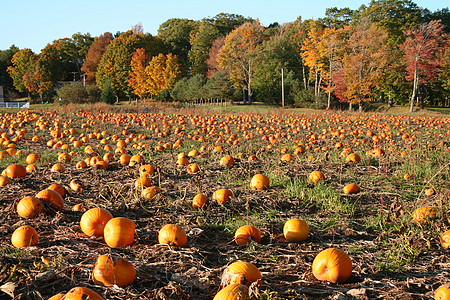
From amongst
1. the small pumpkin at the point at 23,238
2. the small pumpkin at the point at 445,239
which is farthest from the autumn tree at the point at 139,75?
the small pumpkin at the point at 445,239

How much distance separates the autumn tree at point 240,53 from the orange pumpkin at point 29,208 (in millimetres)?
47330

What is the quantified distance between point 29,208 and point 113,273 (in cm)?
182

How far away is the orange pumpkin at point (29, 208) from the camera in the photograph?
3559mm

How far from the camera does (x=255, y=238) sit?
3131 millimetres

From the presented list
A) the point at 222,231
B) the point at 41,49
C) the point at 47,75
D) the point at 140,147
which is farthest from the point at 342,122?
the point at 41,49

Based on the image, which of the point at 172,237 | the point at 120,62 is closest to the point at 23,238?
the point at 172,237

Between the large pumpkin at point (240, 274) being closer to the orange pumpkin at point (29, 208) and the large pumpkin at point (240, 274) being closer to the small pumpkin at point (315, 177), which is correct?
the orange pumpkin at point (29, 208)

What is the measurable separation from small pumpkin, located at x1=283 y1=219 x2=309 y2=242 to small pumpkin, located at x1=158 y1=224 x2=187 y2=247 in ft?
3.23

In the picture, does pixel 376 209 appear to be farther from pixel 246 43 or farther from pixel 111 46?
pixel 111 46

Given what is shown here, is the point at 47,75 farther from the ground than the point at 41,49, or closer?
closer

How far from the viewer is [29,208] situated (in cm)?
356

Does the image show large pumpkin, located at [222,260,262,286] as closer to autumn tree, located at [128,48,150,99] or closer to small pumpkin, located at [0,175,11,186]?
small pumpkin, located at [0,175,11,186]

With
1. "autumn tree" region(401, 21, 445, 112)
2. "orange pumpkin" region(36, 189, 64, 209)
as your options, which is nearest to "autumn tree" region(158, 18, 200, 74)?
"autumn tree" region(401, 21, 445, 112)

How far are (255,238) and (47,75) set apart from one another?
246 ft
